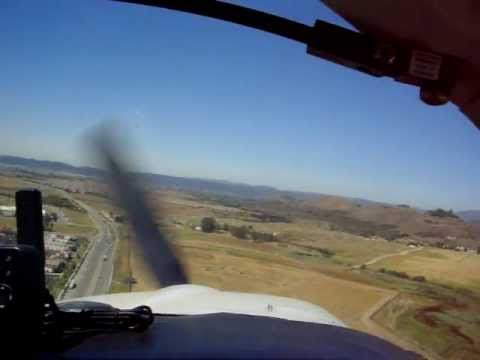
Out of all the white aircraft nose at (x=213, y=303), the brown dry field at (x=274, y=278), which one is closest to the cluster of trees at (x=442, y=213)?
the brown dry field at (x=274, y=278)

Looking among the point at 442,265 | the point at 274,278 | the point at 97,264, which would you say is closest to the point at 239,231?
the point at 274,278

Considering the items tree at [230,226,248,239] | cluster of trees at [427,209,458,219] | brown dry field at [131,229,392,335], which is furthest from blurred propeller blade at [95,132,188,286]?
cluster of trees at [427,209,458,219]

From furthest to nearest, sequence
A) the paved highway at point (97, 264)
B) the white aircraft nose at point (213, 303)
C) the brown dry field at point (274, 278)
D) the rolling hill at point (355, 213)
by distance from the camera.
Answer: the rolling hill at point (355, 213) → the brown dry field at point (274, 278) → the paved highway at point (97, 264) → the white aircraft nose at point (213, 303)

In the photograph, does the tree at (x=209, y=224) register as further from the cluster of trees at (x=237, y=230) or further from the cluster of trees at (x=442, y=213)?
the cluster of trees at (x=442, y=213)

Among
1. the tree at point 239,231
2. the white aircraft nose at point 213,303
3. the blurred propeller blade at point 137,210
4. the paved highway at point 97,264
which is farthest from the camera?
the tree at point 239,231

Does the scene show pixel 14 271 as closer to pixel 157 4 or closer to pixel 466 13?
pixel 157 4

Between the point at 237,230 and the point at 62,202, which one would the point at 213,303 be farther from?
the point at 237,230
